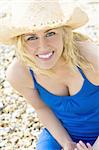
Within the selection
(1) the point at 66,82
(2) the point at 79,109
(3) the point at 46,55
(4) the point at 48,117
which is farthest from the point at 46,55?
(4) the point at 48,117

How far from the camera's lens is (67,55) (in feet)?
6.89

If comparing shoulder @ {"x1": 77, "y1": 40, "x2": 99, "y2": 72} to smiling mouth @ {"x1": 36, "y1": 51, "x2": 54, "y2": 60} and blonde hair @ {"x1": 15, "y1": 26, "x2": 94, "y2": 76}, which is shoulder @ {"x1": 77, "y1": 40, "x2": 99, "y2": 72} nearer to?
blonde hair @ {"x1": 15, "y1": 26, "x2": 94, "y2": 76}

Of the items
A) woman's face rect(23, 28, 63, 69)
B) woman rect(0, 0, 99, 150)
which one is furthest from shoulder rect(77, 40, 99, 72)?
woman's face rect(23, 28, 63, 69)

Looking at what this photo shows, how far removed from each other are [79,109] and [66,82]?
0.46 feet

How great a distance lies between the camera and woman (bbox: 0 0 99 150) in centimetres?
193

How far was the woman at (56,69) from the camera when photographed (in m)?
1.93

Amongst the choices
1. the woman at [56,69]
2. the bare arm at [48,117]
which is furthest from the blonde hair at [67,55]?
the bare arm at [48,117]

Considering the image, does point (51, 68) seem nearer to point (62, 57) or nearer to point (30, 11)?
point (62, 57)

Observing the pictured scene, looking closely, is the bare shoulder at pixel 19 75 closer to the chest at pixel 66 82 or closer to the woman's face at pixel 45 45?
the chest at pixel 66 82

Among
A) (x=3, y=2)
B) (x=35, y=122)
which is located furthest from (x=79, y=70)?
(x=3, y=2)

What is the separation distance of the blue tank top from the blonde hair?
0.05 meters

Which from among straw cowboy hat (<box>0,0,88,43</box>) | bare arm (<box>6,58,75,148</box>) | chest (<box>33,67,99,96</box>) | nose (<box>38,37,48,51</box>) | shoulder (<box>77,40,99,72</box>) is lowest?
bare arm (<box>6,58,75,148</box>)

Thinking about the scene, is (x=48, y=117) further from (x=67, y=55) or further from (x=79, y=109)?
(x=67, y=55)

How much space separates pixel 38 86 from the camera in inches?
89.4
